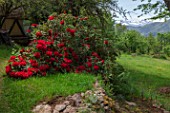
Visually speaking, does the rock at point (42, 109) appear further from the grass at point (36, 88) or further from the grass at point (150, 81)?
the grass at point (150, 81)

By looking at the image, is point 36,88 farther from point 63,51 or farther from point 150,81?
point 150,81

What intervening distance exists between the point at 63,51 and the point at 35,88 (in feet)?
7.27

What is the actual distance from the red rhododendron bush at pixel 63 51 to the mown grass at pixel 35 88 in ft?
1.45

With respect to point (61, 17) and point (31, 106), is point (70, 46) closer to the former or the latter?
point (61, 17)

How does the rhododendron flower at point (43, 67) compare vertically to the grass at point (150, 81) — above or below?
above

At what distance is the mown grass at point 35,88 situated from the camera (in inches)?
274

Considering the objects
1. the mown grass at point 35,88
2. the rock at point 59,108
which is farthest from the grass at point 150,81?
the rock at point 59,108

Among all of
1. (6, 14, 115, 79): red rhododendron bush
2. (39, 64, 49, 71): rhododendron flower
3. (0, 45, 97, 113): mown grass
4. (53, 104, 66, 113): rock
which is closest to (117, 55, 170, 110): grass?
(6, 14, 115, 79): red rhododendron bush

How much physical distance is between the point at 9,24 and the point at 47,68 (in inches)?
740

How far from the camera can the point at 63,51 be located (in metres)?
9.52

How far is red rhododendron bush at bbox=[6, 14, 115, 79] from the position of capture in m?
8.96

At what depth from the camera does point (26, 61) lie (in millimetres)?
9156

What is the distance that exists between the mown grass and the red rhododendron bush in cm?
44

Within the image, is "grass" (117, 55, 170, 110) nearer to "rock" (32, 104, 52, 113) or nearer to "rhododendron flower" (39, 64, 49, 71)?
"rhododendron flower" (39, 64, 49, 71)
